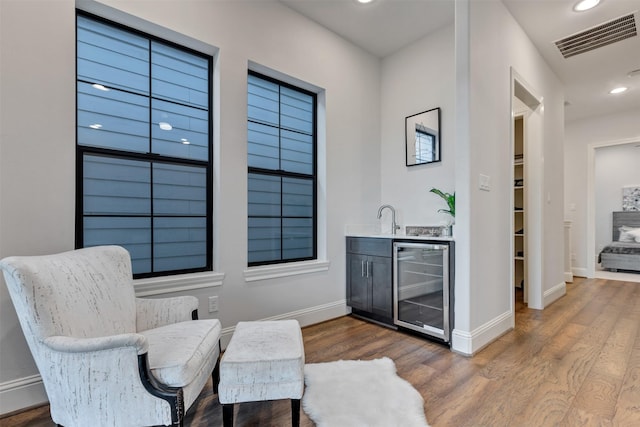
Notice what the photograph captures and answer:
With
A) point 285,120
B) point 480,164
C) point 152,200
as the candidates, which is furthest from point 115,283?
point 480,164

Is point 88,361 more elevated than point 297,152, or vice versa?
point 297,152

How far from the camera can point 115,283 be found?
1.67 metres

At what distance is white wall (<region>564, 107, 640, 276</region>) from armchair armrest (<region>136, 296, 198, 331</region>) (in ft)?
21.4

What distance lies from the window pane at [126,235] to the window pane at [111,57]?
0.93m

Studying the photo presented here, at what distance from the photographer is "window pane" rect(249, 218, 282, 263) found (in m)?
2.80

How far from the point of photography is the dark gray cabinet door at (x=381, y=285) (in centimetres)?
289

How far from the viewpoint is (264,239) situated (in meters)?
2.88

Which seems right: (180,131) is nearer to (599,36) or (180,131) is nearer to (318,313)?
(318,313)

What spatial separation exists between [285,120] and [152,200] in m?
1.45

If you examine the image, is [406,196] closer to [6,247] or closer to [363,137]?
[363,137]

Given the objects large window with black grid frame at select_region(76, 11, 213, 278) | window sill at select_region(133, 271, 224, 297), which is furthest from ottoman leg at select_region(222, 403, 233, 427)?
large window with black grid frame at select_region(76, 11, 213, 278)

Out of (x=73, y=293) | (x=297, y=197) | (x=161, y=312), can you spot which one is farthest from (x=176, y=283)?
(x=297, y=197)

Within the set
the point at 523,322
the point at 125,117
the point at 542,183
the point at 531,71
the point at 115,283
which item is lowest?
the point at 523,322

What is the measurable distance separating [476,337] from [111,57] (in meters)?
3.32
